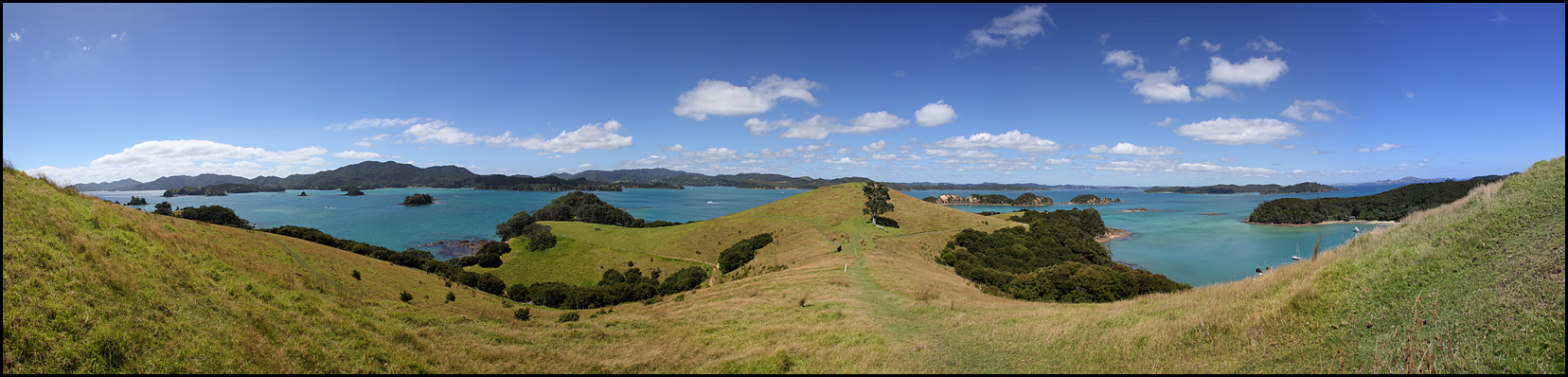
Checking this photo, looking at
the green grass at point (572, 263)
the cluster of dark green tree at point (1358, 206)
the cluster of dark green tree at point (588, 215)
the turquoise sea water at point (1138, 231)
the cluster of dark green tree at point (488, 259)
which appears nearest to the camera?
the green grass at point (572, 263)

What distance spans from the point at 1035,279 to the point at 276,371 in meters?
38.8

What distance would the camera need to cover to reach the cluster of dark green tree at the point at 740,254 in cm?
5828

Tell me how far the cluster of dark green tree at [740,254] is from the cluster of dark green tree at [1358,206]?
106820 mm

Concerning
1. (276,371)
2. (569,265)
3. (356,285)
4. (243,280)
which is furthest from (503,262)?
(276,371)

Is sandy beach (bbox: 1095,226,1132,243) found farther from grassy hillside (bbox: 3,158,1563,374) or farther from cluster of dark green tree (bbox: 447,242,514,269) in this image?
cluster of dark green tree (bbox: 447,242,514,269)

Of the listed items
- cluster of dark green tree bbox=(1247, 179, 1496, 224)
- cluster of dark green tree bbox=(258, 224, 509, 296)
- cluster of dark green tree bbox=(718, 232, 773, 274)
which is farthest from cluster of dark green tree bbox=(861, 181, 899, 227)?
cluster of dark green tree bbox=(1247, 179, 1496, 224)

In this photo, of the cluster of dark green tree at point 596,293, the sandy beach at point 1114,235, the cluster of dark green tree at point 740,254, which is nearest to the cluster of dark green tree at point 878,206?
the cluster of dark green tree at point 740,254

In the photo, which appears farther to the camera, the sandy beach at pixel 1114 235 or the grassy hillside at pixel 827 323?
the sandy beach at pixel 1114 235

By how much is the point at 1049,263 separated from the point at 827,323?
6235cm

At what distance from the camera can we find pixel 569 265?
214 ft

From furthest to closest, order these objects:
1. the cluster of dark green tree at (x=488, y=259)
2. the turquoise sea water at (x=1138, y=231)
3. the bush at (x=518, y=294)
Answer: the turquoise sea water at (x=1138, y=231) → the cluster of dark green tree at (x=488, y=259) → the bush at (x=518, y=294)

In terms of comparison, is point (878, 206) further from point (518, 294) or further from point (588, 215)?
point (588, 215)

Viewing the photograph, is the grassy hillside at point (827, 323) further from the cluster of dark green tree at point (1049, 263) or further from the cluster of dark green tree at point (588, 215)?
the cluster of dark green tree at point (588, 215)

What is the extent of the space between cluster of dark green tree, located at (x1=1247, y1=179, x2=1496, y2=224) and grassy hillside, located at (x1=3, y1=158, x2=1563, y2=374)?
366ft
